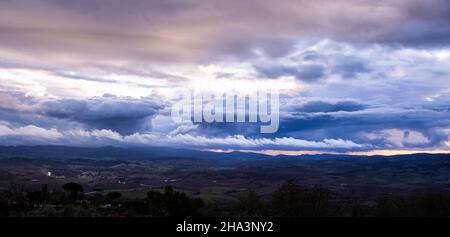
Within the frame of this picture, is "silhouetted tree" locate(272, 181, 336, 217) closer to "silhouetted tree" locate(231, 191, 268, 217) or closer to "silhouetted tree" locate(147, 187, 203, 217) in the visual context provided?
"silhouetted tree" locate(231, 191, 268, 217)

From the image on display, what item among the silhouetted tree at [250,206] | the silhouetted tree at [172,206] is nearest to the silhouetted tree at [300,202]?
the silhouetted tree at [250,206]

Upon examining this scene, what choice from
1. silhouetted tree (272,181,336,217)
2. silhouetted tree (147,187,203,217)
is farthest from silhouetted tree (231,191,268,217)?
silhouetted tree (147,187,203,217)

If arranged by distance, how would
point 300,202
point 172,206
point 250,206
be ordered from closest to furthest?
point 172,206
point 300,202
point 250,206

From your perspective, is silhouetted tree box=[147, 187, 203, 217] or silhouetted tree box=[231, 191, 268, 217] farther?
silhouetted tree box=[231, 191, 268, 217]

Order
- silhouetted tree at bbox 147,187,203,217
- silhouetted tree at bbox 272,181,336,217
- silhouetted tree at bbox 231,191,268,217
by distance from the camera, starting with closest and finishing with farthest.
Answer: silhouetted tree at bbox 147,187,203,217, silhouetted tree at bbox 272,181,336,217, silhouetted tree at bbox 231,191,268,217

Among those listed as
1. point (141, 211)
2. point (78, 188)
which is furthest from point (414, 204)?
point (78, 188)

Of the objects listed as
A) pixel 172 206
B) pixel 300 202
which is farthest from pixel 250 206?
pixel 172 206

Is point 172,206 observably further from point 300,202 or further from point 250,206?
point 300,202

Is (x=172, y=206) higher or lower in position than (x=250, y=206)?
higher

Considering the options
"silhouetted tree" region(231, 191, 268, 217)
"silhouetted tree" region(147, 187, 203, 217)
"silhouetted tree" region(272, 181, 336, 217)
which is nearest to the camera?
"silhouetted tree" region(147, 187, 203, 217)

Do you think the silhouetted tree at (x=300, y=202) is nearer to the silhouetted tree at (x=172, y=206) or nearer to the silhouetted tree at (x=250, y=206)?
the silhouetted tree at (x=250, y=206)
